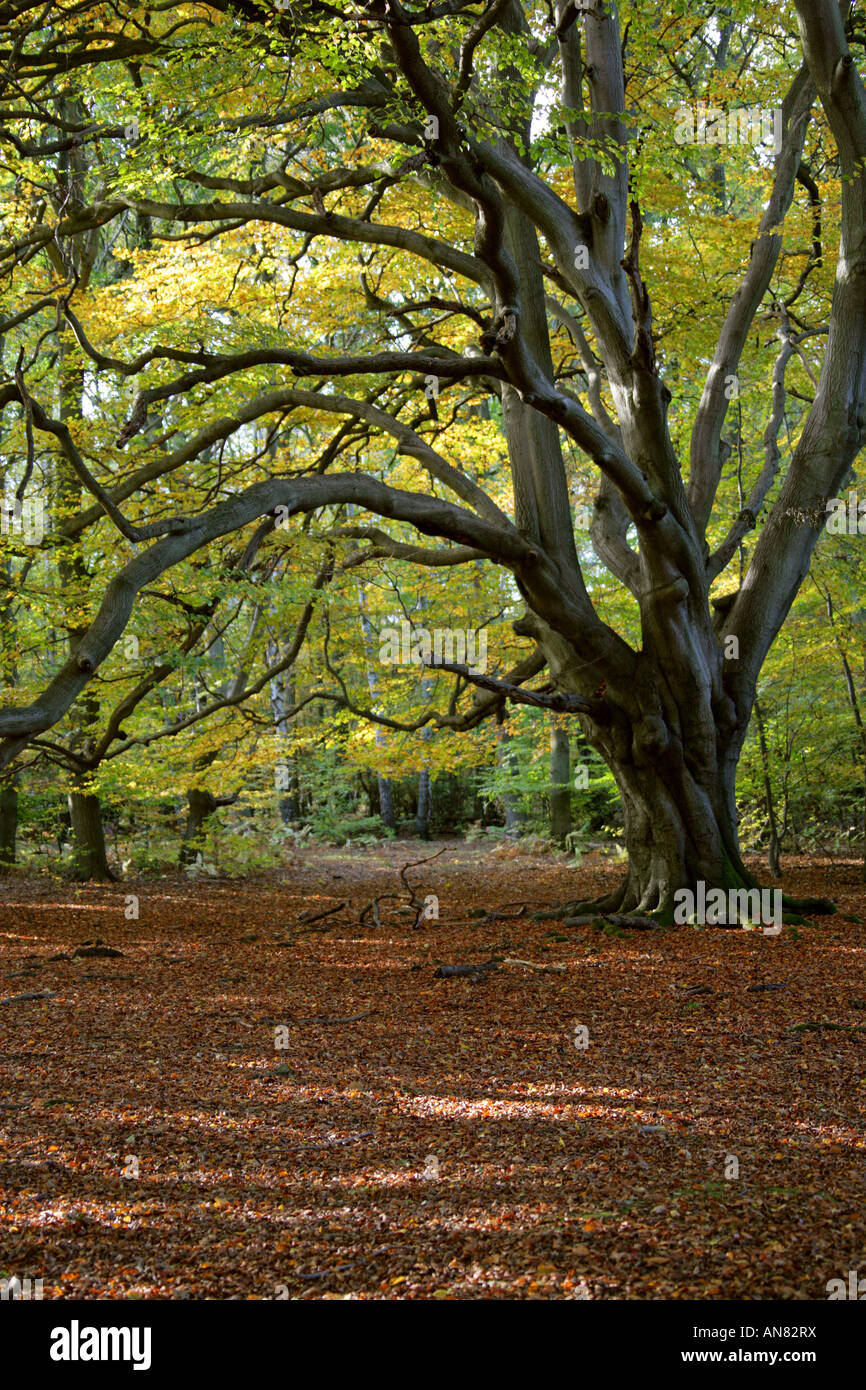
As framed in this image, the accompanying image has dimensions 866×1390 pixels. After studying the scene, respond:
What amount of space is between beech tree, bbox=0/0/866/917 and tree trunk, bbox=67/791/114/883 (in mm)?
4610

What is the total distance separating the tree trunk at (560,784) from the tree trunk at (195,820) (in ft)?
18.1

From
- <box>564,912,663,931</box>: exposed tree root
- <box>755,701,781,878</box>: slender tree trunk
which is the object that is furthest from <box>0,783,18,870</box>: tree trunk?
<box>755,701,781,878</box>: slender tree trunk

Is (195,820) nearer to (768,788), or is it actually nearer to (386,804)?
(768,788)

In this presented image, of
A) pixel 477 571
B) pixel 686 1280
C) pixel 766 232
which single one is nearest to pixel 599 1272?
pixel 686 1280

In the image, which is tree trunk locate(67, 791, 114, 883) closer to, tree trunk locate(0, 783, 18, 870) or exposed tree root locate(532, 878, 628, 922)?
tree trunk locate(0, 783, 18, 870)

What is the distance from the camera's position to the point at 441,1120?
3973 millimetres

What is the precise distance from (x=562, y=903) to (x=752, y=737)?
3.68 meters

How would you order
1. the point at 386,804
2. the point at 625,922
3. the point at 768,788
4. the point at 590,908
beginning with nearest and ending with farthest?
1. the point at 625,922
2. the point at 590,908
3. the point at 768,788
4. the point at 386,804

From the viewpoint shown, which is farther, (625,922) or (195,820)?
(195,820)

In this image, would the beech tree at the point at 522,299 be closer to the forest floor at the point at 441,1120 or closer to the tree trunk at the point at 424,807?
the forest floor at the point at 441,1120

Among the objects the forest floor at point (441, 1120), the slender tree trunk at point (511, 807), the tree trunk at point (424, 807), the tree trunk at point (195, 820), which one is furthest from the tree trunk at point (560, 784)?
the forest floor at point (441, 1120)

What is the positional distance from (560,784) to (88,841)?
7.63 meters

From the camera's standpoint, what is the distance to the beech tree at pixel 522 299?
6566mm

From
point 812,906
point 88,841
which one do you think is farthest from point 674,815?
point 88,841
